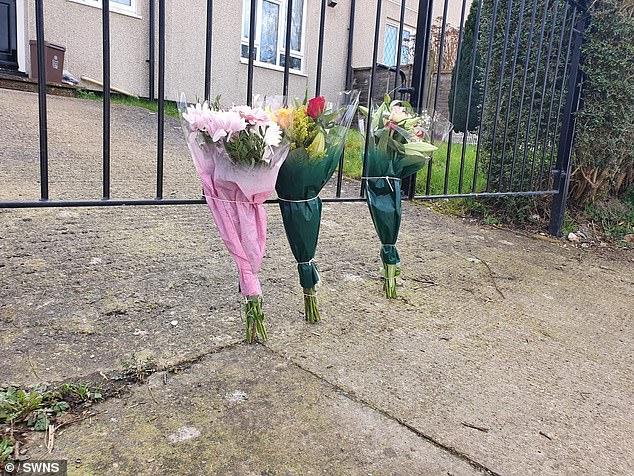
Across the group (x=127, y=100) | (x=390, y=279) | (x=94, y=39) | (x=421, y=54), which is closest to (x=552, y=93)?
(x=421, y=54)

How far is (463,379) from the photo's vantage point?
1551mm

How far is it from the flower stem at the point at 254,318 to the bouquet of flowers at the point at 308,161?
228 mm

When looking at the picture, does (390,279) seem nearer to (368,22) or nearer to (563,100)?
(563,100)

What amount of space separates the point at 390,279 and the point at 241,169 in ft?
3.09

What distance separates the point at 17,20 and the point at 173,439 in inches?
287

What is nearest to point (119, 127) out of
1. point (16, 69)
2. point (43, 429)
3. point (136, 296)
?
point (16, 69)

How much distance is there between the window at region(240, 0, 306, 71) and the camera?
28.9 ft

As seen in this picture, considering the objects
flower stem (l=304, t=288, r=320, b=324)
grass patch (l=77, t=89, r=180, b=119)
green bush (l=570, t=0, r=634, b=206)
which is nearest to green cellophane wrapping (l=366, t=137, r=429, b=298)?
flower stem (l=304, t=288, r=320, b=324)

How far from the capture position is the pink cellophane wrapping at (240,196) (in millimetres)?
1443

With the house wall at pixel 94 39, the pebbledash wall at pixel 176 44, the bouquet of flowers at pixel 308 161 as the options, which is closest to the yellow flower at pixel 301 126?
the bouquet of flowers at pixel 308 161

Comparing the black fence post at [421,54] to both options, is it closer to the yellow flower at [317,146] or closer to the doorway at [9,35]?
the yellow flower at [317,146]

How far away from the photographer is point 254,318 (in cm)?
159

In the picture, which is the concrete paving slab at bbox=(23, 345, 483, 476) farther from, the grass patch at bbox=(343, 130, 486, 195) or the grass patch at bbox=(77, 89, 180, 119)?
the grass patch at bbox=(77, 89, 180, 119)

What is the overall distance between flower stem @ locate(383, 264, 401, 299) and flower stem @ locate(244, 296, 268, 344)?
68cm
